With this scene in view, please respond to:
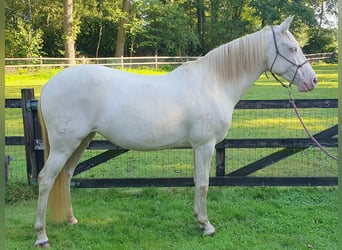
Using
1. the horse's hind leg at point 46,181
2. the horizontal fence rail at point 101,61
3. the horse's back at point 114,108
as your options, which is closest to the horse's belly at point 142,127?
the horse's back at point 114,108

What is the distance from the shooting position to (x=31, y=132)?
184 inches

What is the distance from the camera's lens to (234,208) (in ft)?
14.0

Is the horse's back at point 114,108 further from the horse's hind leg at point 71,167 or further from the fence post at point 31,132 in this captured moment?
the fence post at point 31,132

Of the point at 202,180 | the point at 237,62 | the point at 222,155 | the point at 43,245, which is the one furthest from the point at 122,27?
the point at 43,245

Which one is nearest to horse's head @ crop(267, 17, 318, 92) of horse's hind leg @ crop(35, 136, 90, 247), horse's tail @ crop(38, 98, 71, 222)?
horse's hind leg @ crop(35, 136, 90, 247)

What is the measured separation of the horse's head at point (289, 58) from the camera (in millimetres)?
3490

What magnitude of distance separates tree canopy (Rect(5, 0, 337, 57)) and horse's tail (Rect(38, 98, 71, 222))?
2070cm

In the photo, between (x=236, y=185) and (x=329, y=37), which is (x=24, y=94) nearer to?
(x=236, y=185)

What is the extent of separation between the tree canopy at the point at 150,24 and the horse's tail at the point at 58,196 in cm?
2070

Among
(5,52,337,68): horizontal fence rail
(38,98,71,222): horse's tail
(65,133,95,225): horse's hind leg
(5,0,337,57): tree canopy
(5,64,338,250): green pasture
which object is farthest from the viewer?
(5,0,337,57): tree canopy

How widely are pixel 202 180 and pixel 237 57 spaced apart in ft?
3.98

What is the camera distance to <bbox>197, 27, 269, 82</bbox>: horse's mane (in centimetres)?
358

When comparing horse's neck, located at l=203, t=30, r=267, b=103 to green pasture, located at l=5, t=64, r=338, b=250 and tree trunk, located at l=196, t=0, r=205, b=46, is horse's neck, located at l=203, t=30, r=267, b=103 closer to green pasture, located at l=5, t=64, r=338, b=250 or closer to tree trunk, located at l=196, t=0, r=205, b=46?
green pasture, located at l=5, t=64, r=338, b=250

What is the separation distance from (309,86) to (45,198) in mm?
2646
